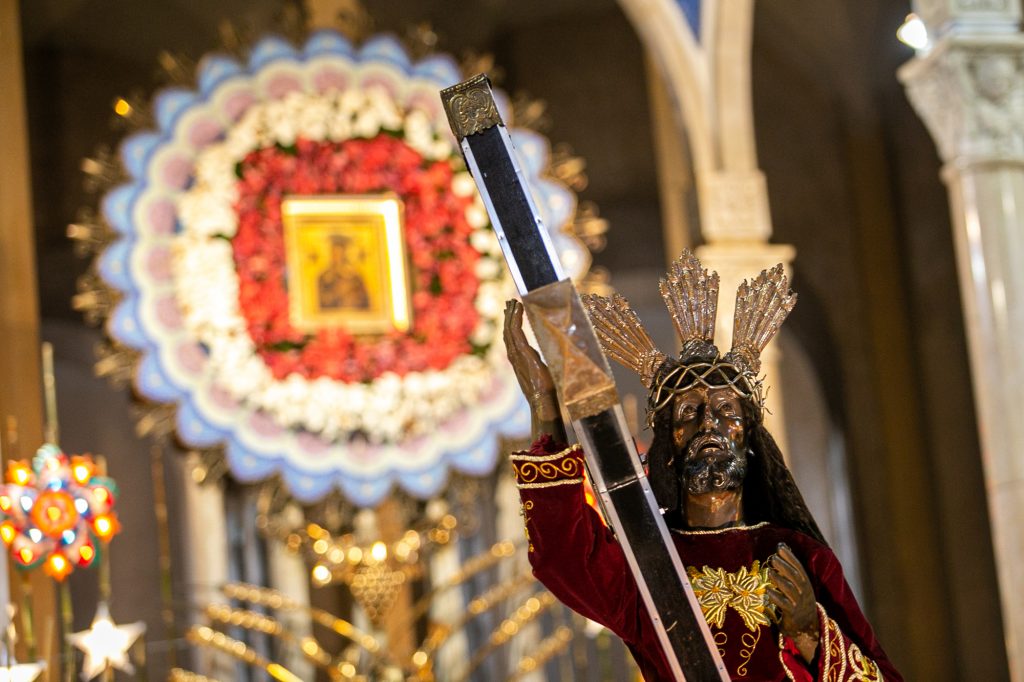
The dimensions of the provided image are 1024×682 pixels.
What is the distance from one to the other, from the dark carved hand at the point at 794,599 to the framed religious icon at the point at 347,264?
5.63 m

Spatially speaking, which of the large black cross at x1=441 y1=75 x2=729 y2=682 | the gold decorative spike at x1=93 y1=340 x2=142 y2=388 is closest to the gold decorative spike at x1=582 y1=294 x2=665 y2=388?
the large black cross at x1=441 y1=75 x2=729 y2=682

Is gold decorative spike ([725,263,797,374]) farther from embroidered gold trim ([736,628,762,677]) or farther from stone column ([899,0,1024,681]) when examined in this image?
stone column ([899,0,1024,681])

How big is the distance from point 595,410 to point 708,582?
570mm

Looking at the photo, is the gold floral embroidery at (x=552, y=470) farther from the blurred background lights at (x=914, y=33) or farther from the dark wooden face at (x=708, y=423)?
the blurred background lights at (x=914, y=33)

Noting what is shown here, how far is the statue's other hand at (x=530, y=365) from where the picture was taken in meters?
3.53

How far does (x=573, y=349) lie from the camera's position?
338 centimetres

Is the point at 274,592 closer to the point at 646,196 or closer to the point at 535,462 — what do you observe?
the point at 646,196

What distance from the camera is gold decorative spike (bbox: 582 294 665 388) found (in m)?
3.90

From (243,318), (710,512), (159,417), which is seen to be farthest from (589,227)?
(710,512)

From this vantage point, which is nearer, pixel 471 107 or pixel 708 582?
pixel 471 107

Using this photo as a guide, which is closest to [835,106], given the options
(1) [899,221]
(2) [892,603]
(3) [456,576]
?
(1) [899,221]

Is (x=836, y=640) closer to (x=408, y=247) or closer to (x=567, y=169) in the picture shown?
(x=408, y=247)

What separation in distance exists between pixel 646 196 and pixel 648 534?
23.7ft

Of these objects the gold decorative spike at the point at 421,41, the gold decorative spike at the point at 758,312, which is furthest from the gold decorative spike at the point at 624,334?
the gold decorative spike at the point at 421,41
